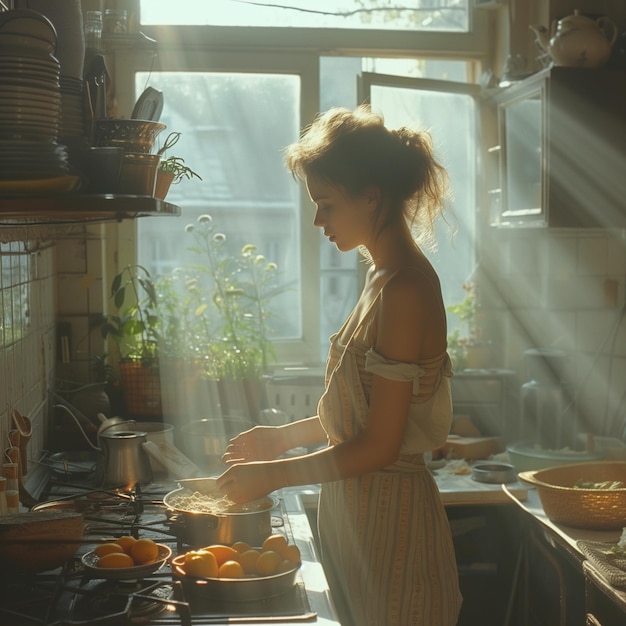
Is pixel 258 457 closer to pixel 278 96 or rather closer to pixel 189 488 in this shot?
pixel 189 488

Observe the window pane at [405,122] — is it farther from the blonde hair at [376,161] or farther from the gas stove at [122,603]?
the gas stove at [122,603]

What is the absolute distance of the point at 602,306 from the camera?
333 cm

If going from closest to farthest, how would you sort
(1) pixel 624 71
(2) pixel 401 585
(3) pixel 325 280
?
(2) pixel 401 585
(1) pixel 624 71
(3) pixel 325 280

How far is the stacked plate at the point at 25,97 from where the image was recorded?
4.17 feet

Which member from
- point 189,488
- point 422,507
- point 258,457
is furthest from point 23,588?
point 422,507

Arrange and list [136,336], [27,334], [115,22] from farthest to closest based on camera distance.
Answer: [136,336] → [115,22] → [27,334]

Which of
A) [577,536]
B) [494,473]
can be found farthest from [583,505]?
[494,473]

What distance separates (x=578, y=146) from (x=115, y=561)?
2037mm

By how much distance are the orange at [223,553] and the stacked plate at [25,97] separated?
68cm

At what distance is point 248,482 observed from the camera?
5.46 ft

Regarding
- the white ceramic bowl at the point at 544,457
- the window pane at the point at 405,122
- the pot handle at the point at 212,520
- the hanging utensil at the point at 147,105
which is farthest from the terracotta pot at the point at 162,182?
the window pane at the point at 405,122

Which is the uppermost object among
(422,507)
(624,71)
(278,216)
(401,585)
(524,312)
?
(624,71)

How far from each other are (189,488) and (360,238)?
61 cm

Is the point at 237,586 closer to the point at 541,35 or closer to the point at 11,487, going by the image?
the point at 11,487
